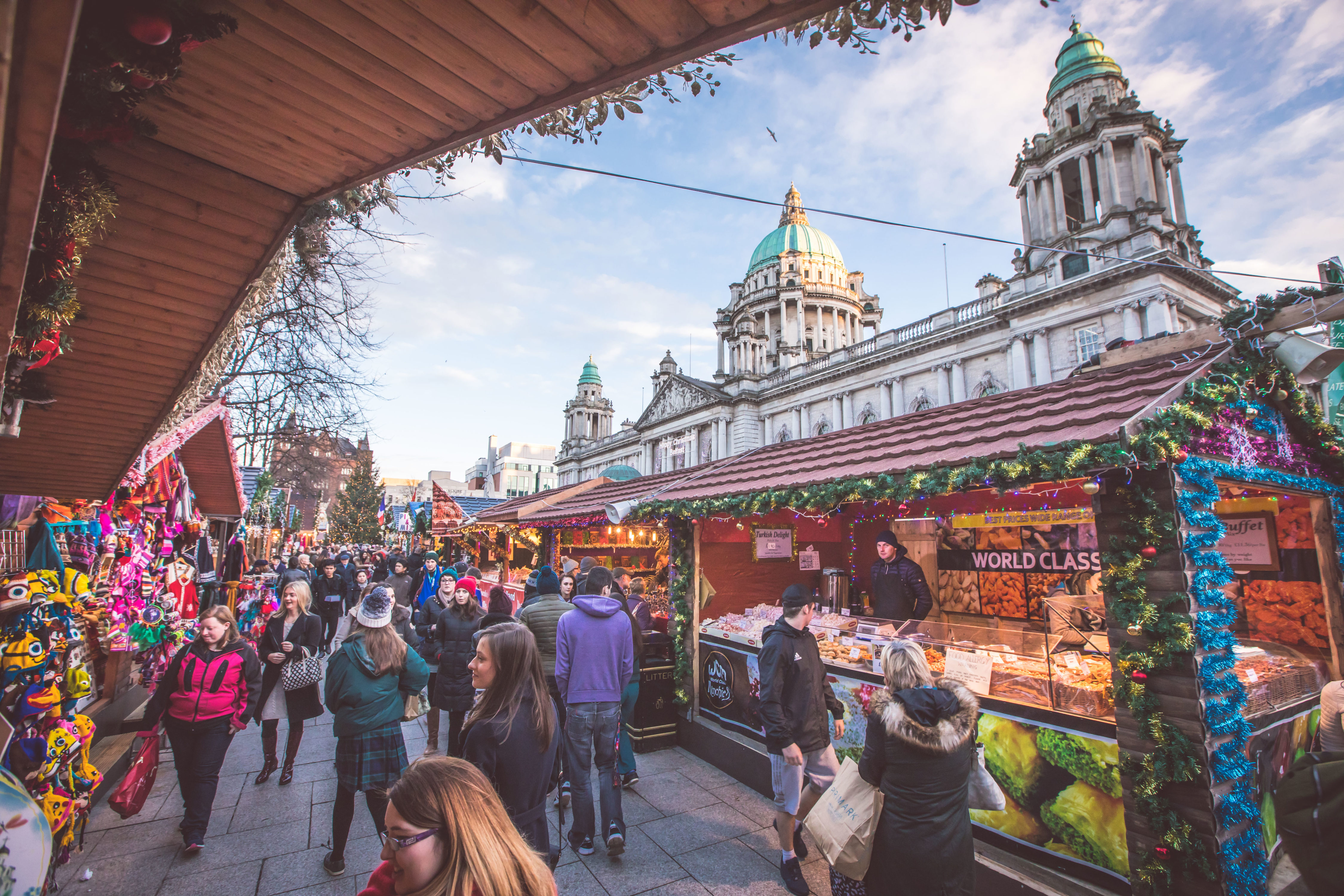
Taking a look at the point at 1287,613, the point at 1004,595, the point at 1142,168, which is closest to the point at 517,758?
the point at 1004,595

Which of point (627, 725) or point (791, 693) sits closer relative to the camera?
point (791, 693)

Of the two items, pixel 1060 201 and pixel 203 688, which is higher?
pixel 1060 201

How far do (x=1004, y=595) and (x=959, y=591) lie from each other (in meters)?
0.69

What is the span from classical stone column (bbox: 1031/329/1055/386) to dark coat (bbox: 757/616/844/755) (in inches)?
1163

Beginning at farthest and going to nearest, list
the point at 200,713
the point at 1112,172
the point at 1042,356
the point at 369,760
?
the point at 1112,172 < the point at 1042,356 < the point at 200,713 < the point at 369,760

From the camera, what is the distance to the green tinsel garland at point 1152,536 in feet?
11.7

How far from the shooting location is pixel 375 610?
437cm

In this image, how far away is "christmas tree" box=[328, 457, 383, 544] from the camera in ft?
137

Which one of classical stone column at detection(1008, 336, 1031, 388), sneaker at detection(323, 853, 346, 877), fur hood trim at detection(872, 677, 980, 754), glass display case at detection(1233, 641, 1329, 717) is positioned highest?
classical stone column at detection(1008, 336, 1031, 388)

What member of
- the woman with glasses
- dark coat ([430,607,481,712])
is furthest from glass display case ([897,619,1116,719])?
dark coat ([430,607,481,712])

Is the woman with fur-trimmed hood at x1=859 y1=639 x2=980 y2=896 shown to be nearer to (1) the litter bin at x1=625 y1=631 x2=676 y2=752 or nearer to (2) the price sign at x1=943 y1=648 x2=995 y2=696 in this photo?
(2) the price sign at x1=943 y1=648 x2=995 y2=696

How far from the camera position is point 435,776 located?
70.4 inches

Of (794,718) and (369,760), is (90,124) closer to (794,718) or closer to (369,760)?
(369,760)

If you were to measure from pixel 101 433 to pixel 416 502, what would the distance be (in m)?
22.0
